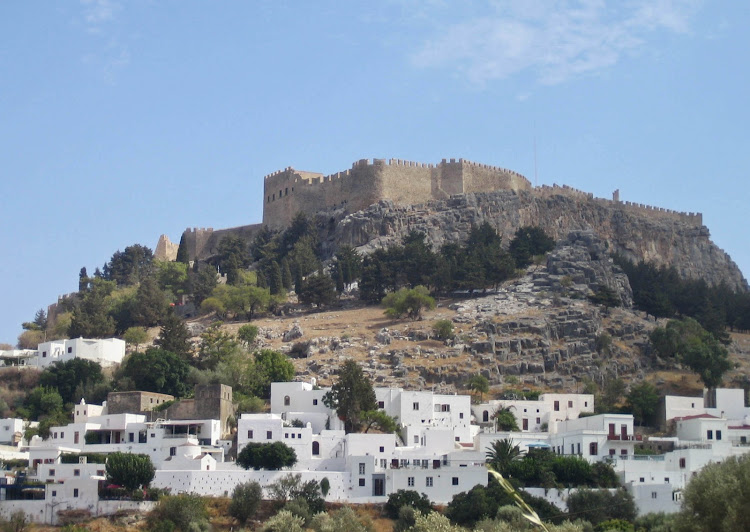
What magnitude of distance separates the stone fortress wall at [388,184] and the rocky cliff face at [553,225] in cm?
124

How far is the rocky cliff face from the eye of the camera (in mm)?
89750

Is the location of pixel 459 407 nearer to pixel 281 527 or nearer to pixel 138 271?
pixel 281 527

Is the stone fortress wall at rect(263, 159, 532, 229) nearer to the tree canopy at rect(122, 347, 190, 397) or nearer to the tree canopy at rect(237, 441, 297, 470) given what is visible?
the tree canopy at rect(122, 347, 190, 397)

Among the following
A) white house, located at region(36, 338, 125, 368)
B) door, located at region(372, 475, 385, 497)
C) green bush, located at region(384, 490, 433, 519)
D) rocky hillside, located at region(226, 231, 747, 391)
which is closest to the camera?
green bush, located at region(384, 490, 433, 519)

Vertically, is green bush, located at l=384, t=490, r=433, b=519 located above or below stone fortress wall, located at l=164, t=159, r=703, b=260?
below

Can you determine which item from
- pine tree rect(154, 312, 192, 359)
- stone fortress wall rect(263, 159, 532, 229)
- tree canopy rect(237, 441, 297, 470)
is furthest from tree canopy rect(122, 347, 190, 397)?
stone fortress wall rect(263, 159, 532, 229)

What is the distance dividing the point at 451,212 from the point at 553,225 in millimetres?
8918

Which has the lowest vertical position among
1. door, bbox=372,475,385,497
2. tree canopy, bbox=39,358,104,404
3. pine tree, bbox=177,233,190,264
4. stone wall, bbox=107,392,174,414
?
door, bbox=372,475,385,497

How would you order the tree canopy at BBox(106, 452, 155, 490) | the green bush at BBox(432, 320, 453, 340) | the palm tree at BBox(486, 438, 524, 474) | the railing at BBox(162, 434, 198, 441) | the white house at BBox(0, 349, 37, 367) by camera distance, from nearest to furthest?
the tree canopy at BBox(106, 452, 155, 490), the palm tree at BBox(486, 438, 524, 474), the railing at BBox(162, 434, 198, 441), the white house at BBox(0, 349, 37, 367), the green bush at BBox(432, 320, 453, 340)

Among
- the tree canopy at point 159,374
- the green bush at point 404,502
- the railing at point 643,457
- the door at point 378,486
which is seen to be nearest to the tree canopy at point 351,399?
the door at point 378,486

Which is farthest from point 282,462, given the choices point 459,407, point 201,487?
point 459,407

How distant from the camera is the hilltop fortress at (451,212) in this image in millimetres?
90312

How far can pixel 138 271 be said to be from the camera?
331 ft

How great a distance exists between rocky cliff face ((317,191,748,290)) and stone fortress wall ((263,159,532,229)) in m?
1.24
